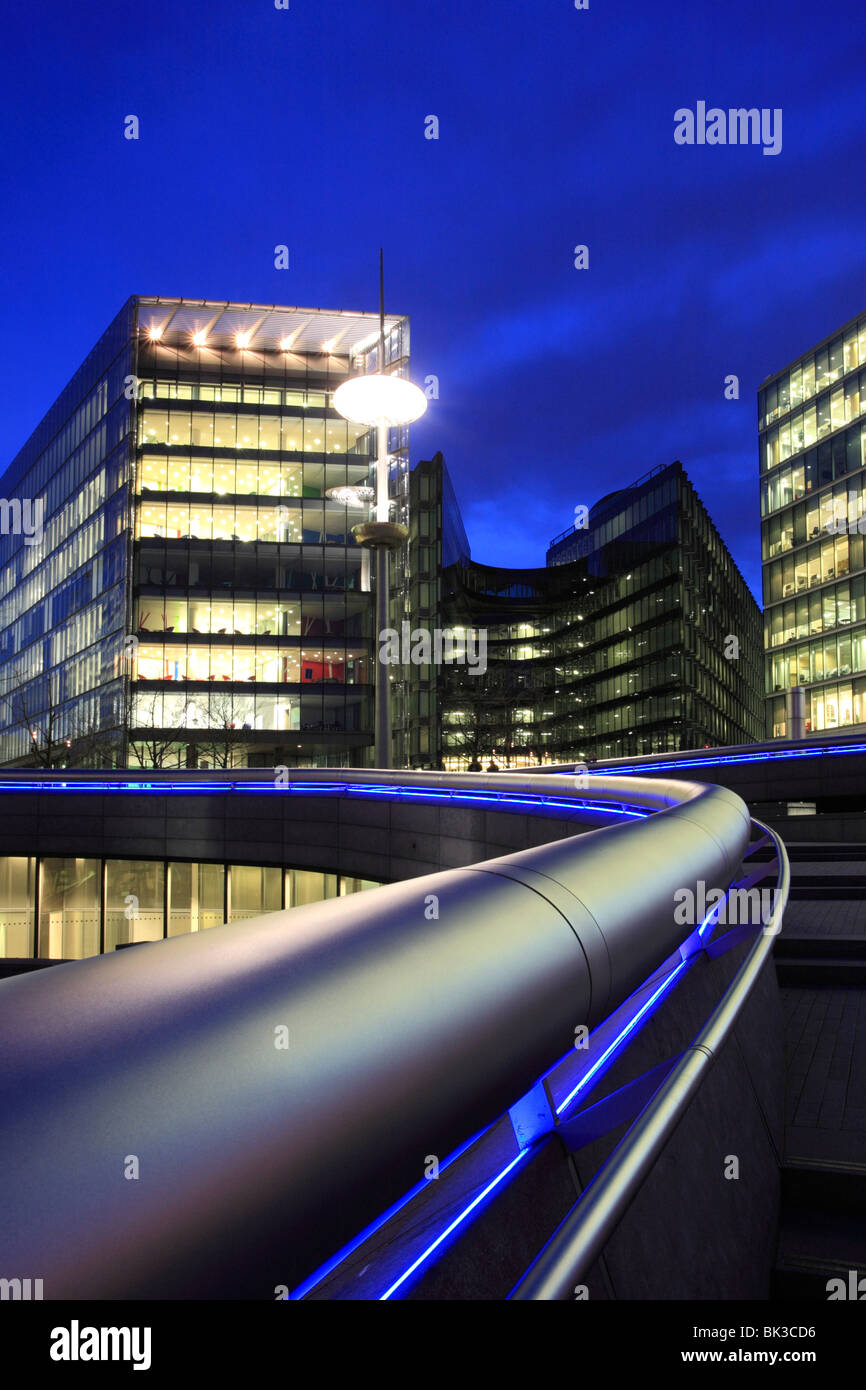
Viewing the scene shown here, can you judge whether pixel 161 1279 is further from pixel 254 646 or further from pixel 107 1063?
pixel 254 646

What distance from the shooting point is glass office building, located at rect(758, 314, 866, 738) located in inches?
2317

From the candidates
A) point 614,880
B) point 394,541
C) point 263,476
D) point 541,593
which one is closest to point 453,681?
point 541,593

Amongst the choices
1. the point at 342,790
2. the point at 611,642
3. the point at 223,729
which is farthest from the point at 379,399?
the point at 611,642

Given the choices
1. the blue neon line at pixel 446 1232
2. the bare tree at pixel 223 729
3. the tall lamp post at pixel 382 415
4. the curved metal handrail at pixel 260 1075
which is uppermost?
the tall lamp post at pixel 382 415

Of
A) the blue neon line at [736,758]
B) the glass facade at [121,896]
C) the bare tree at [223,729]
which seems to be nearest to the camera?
the blue neon line at [736,758]

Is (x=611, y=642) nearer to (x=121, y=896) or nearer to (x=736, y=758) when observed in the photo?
(x=736, y=758)

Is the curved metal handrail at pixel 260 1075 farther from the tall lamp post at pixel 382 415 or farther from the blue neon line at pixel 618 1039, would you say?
the tall lamp post at pixel 382 415

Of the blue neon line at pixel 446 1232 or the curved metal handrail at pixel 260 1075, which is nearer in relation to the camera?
the curved metal handrail at pixel 260 1075

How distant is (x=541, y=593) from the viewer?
123062 millimetres

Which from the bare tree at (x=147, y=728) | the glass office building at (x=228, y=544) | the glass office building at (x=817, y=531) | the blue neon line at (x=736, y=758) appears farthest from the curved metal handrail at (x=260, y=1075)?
the glass office building at (x=817, y=531)

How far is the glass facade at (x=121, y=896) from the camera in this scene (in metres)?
20.8

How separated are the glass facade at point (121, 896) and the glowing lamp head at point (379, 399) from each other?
32.5 feet

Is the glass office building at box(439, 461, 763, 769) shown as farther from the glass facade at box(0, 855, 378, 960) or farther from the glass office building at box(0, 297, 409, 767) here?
the glass facade at box(0, 855, 378, 960)

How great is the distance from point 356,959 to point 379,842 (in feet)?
45.4
